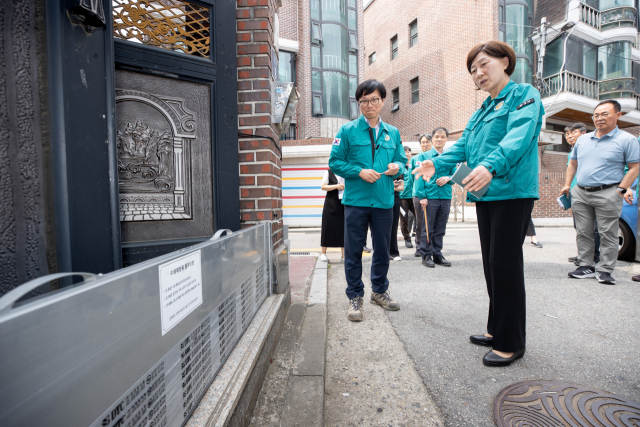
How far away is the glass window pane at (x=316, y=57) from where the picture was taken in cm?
1846

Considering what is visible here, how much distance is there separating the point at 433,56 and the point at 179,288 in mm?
21108

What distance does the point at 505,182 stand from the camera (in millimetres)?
1990

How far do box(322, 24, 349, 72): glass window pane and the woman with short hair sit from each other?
716 inches

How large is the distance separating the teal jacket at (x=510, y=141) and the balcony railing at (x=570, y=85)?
55.4 feet

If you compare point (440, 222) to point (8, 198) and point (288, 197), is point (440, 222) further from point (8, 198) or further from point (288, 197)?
point (288, 197)

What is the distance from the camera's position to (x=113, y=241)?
5.96 ft

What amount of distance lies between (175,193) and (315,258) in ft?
11.4

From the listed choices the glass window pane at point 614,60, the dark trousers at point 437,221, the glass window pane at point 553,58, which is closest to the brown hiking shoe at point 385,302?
the dark trousers at point 437,221

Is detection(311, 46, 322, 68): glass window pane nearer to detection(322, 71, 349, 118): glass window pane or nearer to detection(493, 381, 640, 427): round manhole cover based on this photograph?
detection(322, 71, 349, 118): glass window pane

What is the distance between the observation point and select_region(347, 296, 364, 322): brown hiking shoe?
9.39ft

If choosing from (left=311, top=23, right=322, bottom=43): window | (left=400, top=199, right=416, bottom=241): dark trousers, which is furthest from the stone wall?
(left=311, top=23, right=322, bottom=43): window

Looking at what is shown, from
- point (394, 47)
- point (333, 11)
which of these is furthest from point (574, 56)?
point (333, 11)

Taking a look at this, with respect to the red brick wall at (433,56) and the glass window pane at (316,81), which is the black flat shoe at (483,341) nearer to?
the red brick wall at (433,56)

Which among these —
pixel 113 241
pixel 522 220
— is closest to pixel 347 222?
pixel 522 220
